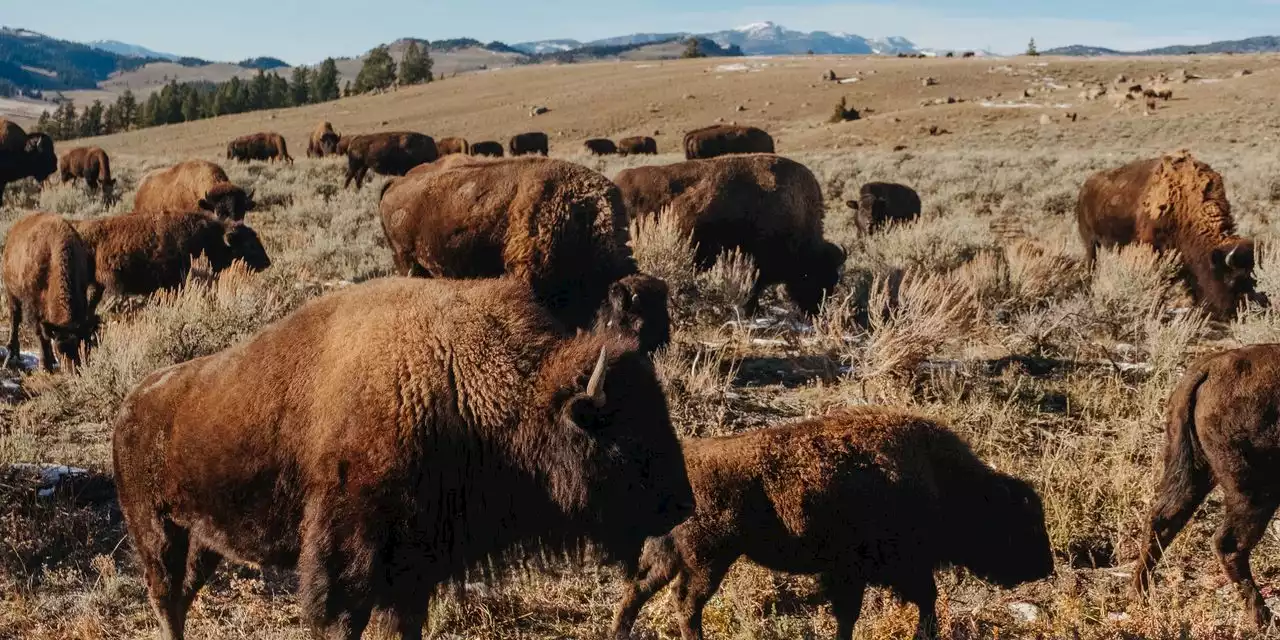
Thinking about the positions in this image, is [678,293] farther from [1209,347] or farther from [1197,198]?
[1197,198]

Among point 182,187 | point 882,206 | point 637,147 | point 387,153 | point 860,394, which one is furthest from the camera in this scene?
point 637,147

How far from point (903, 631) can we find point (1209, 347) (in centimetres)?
544

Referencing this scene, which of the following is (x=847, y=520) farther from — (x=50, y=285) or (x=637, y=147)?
(x=637, y=147)

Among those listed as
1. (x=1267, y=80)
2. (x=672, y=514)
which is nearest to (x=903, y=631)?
(x=672, y=514)

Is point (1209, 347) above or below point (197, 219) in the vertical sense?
below

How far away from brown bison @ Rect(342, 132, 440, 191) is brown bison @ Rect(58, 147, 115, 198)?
5.96m

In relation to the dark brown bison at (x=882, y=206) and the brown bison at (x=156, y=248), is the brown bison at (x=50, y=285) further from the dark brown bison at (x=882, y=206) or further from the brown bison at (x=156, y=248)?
the dark brown bison at (x=882, y=206)

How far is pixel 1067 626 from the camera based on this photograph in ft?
12.4

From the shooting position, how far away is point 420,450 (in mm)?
2719

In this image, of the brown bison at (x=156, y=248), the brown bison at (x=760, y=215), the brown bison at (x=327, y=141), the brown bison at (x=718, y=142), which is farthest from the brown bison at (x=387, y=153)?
the brown bison at (x=760, y=215)

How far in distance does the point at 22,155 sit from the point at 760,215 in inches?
732

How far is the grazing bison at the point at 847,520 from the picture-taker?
3680 millimetres

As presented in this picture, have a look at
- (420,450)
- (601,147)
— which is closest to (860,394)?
(420,450)

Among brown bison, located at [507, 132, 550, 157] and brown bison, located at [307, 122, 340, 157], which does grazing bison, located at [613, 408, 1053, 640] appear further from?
brown bison, located at [507, 132, 550, 157]
